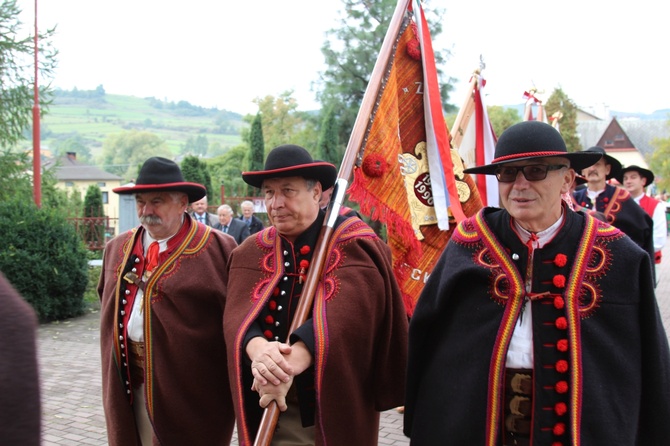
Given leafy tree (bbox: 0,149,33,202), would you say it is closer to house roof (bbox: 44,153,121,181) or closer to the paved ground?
the paved ground

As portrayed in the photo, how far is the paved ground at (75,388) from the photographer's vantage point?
5775 millimetres

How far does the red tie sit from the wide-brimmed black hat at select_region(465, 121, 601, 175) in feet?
6.73

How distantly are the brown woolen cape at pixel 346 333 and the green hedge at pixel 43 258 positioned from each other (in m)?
7.83

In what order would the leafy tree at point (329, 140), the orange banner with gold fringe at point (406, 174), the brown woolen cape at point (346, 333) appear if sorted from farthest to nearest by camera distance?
the leafy tree at point (329, 140) < the orange banner with gold fringe at point (406, 174) < the brown woolen cape at point (346, 333)

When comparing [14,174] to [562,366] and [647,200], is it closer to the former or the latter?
[647,200]

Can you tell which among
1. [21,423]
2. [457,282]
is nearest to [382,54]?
[457,282]

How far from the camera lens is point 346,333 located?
318 centimetres

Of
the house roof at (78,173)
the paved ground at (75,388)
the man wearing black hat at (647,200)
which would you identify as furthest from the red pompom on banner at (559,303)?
the house roof at (78,173)

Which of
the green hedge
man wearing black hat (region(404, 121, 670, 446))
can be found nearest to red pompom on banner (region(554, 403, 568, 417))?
man wearing black hat (region(404, 121, 670, 446))

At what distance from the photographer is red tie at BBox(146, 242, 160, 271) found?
3.86 metres

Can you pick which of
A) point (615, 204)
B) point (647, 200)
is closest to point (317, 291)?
point (615, 204)

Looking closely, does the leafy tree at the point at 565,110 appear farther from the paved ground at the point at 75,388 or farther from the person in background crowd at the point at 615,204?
the person in background crowd at the point at 615,204

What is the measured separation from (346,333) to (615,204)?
4819mm

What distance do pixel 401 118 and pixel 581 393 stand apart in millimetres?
2844
